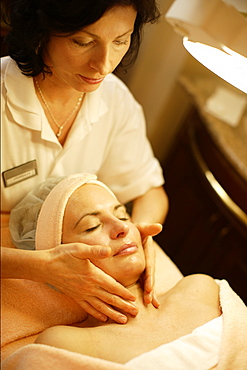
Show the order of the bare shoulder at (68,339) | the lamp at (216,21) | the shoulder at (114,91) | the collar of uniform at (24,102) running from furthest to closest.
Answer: the shoulder at (114,91) < the collar of uniform at (24,102) < the bare shoulder at (68,339) < the lamp at (216,21)

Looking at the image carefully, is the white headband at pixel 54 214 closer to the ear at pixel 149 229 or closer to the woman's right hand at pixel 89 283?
the woman's right hand at pixel 89 283

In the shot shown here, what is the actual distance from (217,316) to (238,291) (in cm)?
81

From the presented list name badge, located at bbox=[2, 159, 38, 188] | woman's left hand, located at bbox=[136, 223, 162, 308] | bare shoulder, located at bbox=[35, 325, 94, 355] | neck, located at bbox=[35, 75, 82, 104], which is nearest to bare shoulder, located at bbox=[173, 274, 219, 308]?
woman's left hand, located at bbox=[136, 223, 162, 308]

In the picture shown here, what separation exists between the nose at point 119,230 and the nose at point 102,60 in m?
0.46

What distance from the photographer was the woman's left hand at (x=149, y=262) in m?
1.35

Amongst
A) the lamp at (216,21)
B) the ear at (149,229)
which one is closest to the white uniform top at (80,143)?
the ear at (149,229)

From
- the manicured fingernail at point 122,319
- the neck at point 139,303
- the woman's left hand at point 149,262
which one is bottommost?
the neck at point 139,303

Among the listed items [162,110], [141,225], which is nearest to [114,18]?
[141,225]

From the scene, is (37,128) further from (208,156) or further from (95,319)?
(208,156)

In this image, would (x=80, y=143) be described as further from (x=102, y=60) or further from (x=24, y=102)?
(x=102, y=60)

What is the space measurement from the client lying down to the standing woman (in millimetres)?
58

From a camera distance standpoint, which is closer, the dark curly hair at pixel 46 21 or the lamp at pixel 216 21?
the lamp at pixel 216 21

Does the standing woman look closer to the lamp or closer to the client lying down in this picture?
the client lying down

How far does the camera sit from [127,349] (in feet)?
3.78
